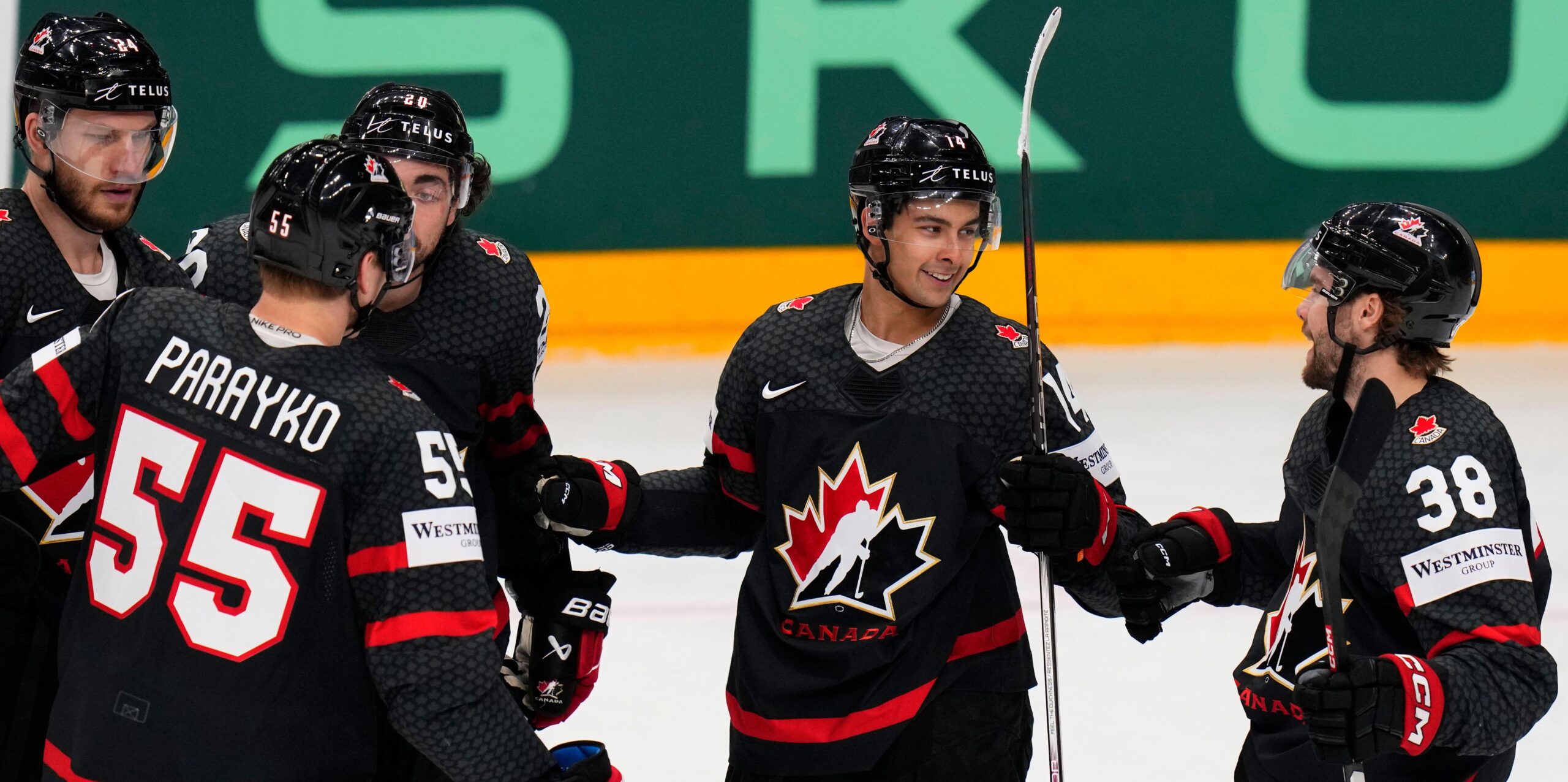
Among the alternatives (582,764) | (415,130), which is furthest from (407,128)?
(582,764)

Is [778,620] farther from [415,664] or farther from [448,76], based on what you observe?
[448,76]

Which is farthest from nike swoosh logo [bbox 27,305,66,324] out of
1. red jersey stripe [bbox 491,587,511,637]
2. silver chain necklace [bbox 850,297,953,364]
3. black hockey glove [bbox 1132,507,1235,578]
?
black hockey glove [bbox 1132,507,1235,578]

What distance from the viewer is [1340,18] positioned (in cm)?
812

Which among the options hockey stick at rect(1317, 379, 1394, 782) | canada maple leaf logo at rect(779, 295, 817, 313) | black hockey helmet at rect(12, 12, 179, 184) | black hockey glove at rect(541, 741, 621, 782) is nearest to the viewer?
black hockey glove at rect(541, 741, 621, 782)

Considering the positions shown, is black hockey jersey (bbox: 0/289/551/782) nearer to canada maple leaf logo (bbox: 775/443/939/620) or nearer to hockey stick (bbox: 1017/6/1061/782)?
canada maple leaf logo (bbox: 775/443/939/620)

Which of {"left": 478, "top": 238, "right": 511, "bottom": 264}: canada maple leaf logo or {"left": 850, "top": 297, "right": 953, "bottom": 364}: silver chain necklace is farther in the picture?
{"left": 478, "top": 238, "right": 511, "bottom": 264}: canada maple leaf logo

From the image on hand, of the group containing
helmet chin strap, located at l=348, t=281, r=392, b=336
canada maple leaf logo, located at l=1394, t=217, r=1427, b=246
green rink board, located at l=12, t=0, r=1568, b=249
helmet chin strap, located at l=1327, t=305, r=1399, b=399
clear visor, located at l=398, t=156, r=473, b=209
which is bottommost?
helmet chin strap, located at l=1327, t=305, r=1399, b=399

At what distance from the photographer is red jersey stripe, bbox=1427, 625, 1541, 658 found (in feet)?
8.12

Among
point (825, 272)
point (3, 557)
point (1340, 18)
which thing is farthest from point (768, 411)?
point (1340, 18)

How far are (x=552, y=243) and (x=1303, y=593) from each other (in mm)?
5703

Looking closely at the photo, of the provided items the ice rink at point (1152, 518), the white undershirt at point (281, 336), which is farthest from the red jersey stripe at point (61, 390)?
the ice rink at point (1152, 518)

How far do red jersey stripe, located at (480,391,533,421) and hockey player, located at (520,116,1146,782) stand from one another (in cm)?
16

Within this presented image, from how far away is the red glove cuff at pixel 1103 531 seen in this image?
294 centimetres

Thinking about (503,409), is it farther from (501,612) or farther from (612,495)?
(501,612)
